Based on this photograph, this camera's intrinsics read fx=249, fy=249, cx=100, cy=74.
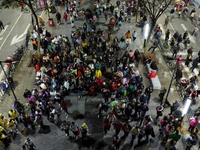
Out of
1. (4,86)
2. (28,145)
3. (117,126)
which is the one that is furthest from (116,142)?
(4,86)

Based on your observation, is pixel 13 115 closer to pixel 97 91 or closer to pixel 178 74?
pixel 97 91

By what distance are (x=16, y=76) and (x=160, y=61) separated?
503 inches

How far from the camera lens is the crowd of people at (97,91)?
49.4 ft

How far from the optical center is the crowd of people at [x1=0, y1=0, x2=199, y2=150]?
49.4 feet

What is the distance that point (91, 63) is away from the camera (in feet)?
65.5

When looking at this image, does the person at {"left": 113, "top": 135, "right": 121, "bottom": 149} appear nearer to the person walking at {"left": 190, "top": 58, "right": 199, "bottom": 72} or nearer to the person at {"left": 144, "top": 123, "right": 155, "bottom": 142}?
the person at {"left": 144, "top": 123, "right": 155, "bottom": 142}

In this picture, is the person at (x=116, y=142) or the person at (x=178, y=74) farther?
the person at (x=178, y=74)

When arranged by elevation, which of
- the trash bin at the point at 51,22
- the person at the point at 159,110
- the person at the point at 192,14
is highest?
the trash bin at the point at 51,22

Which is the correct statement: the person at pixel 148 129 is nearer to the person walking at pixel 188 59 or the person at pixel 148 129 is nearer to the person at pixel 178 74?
the person at pixel 178 74

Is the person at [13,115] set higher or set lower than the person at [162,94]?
higher

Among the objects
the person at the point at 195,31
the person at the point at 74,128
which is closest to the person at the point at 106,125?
the person at the point at 74,128

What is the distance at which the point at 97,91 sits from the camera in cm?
1897

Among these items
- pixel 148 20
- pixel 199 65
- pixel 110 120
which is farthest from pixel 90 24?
pixel 110 120

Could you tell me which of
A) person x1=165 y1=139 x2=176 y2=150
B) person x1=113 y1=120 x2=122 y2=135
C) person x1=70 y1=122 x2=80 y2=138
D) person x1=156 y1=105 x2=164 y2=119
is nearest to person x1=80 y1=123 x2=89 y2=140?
person x1=70 y1=122 x2=80 y2=138
